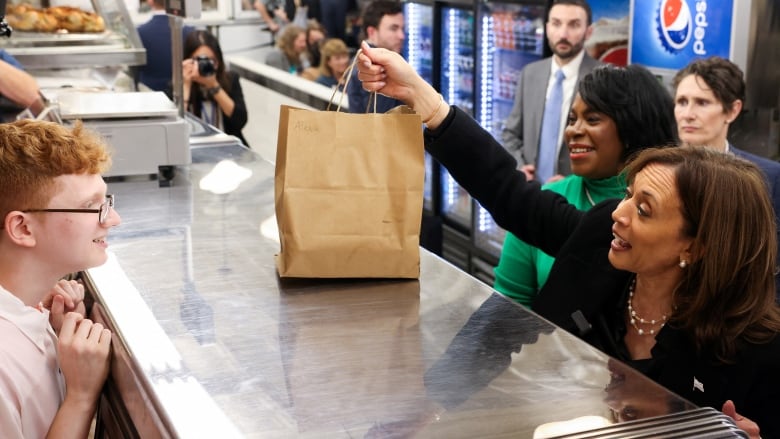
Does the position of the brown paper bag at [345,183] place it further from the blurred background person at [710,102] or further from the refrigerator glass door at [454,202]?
the refrigerator glass door at [454,202]

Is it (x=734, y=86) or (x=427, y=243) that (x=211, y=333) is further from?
(x=427, y=243)

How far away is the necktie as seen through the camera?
5013 mm

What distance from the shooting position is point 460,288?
5.87 feet

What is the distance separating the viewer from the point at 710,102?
3.55 m

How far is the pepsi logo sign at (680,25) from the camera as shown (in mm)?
4016

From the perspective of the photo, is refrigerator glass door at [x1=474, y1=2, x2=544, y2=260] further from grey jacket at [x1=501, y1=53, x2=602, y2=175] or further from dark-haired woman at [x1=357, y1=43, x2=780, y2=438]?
dark-haired woman at [x1=357, y1=43, x2=780, y2=438]

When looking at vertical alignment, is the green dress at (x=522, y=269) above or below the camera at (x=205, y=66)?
below

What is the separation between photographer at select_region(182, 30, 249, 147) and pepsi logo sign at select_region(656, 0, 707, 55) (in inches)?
98.9

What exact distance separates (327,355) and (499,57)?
459 cm

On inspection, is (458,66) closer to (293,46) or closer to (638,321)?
(293,46)

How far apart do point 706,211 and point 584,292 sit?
14.1 inches

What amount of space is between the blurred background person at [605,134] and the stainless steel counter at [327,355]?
0.86m

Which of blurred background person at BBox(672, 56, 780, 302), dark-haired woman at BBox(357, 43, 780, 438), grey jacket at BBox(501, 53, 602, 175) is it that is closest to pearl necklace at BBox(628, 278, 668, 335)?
dark-haired woman at BBox(357, 43, 780, 438)

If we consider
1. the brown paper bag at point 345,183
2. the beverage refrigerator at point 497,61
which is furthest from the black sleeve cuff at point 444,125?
the beverage refrigerator at point 497,61
